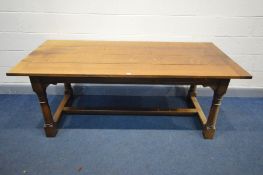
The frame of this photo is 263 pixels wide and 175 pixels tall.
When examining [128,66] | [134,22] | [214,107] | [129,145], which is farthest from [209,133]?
[134,22]

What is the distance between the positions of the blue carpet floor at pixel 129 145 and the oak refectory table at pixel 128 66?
0.15 metres

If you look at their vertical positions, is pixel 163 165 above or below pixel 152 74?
below

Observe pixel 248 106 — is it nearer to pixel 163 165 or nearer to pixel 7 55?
pixel 163 165

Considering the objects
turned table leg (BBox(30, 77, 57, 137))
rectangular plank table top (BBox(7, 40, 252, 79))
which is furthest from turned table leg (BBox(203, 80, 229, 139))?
turned table leg (BBox(30, 77, 57, 137))

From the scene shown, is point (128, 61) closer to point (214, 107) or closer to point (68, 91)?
point (214, 107)

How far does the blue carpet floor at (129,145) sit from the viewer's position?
4.95 feet

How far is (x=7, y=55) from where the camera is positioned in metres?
2.15

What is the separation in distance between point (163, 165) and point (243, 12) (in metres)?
1.52

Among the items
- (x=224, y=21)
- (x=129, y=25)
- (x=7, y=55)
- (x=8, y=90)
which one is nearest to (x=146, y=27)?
(x=129, y=25)

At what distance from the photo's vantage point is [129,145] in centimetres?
170

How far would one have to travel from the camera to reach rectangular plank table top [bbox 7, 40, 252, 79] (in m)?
1.37

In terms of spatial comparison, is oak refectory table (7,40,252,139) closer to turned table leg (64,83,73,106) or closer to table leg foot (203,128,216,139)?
table leg foot (203,128,216,139)

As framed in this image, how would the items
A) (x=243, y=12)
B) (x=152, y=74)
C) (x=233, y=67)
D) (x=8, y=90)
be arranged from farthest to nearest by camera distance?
(x=8, y=90) → (x=243, y=12) → (x=233, y=67) → (x=152, y=74)

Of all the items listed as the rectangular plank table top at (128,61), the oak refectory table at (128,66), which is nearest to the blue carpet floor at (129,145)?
the oak refectory table at (128,66)
